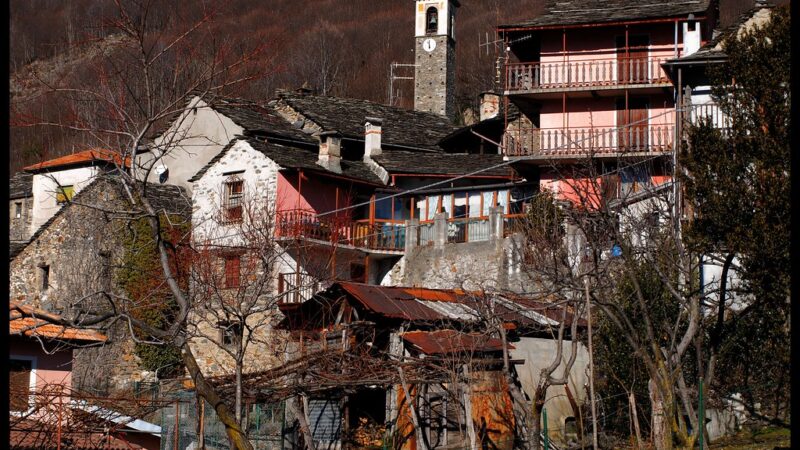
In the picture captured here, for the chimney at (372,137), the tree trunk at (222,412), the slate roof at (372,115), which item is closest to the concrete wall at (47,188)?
the slate roof at (372,115)

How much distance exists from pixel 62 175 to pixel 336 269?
1808 centimetres

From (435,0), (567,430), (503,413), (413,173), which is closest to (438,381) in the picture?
(503,413)

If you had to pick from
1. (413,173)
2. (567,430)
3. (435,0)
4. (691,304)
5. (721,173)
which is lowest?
(567,430)

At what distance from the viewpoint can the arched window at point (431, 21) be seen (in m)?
56.1

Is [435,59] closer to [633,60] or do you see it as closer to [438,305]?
[633,60]

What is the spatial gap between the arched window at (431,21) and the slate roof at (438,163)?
50.8 feet

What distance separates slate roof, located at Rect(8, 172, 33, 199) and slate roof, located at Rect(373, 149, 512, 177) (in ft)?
64.5

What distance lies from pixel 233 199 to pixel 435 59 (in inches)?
867

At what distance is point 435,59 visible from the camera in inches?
2189

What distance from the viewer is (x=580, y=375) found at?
88.6 ft

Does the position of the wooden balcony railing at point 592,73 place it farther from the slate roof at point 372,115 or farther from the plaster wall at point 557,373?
the plaster wall at point 557,373

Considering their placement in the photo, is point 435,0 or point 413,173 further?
point 435,0

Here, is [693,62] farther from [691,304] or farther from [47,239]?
[47,239]

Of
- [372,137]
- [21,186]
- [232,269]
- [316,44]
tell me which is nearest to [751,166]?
[232,269]
